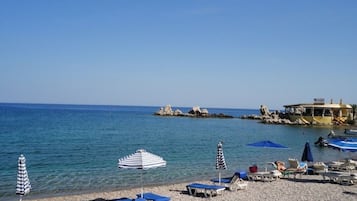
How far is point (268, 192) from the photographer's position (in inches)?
583

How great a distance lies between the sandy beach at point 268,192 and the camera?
45.7 feet

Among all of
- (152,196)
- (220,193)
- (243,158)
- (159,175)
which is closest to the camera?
(152,196)

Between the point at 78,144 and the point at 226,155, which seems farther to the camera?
the point at 78,144

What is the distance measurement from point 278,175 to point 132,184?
666 cm

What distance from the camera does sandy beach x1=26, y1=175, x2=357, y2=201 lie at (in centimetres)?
1392

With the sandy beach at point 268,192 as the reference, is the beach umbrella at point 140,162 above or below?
above

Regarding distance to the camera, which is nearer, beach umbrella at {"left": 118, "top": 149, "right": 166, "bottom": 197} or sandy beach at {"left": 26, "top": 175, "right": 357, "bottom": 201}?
beach umbrella at {"left": 118, "top": 149, "right": 166, "bottom": 197}

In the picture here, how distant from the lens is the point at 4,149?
30.4 m

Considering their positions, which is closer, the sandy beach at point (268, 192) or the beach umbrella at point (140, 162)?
the beach umbrella at point (140, 162)

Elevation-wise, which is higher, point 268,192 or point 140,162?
point 140,162

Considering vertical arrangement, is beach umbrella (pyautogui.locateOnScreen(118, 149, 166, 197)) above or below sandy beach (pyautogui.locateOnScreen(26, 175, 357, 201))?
above

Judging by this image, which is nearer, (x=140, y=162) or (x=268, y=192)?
(x=140, y=162)

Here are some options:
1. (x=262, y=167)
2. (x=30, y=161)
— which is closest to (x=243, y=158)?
(x=262, y=167)

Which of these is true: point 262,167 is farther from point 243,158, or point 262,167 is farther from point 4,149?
point 4,149
